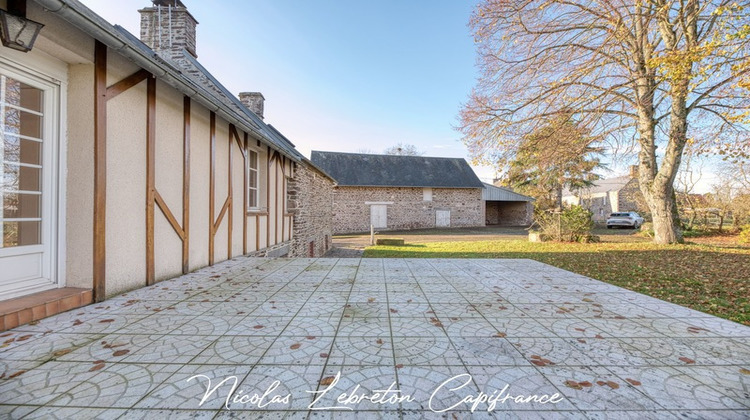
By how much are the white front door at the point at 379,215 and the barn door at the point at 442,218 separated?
155 inches

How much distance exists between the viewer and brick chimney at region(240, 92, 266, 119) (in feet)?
32.6

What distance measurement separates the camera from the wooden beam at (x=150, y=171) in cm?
339

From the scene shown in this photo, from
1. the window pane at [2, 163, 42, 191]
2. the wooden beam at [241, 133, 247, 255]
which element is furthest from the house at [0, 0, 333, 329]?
the wooden beam at [241, 133, 247, 255]

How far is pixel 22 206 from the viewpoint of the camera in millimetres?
2568

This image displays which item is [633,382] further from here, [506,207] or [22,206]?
[506,207]

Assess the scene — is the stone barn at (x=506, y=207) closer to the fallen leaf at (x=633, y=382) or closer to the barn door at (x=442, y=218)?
the barn door at (x=442, y=218)

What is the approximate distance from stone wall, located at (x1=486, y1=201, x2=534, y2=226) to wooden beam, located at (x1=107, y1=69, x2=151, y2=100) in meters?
25.6

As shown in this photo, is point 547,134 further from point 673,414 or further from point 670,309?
point 673,414

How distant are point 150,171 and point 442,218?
2016 centimetres

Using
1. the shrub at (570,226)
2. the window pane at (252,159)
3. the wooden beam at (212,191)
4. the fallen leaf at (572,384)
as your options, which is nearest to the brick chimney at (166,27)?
the window pane at (252,159)

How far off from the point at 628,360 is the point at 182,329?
3263 millimetres

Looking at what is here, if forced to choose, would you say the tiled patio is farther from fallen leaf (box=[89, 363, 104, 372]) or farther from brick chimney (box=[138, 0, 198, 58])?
brick chimney (box=[138, 0, 198, 58])

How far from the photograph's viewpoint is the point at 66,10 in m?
2.08

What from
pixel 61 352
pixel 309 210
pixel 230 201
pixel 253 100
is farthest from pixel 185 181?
pixel 253 100
